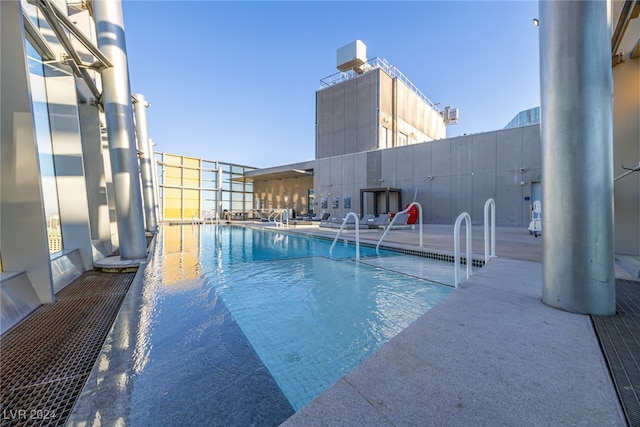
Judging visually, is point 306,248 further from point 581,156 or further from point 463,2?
point 463,2

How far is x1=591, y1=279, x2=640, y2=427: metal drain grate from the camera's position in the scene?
0.93 metres

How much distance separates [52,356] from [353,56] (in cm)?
2269

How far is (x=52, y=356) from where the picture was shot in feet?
5.43

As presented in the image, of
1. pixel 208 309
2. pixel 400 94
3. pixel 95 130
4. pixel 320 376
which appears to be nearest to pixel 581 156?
pixel 320 376

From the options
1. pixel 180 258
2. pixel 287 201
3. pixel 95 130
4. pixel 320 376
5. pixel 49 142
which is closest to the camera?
pixel 320 376

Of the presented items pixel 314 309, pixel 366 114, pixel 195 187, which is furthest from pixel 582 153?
pixel 195 187

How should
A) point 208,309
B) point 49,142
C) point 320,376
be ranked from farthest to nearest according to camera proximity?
point 49,142 < point 208,309 < point 320,376

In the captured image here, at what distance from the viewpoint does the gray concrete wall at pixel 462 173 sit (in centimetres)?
1083

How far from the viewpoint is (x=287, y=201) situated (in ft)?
74.6

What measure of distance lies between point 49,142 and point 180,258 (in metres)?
2.54

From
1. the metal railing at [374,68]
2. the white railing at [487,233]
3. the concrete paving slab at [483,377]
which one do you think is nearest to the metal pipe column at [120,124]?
the concrete paving slab at [483,377]

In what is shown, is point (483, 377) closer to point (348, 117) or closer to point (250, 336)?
point (250, 336)

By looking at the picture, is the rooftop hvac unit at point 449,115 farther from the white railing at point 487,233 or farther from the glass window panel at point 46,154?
the glass window panel at point 46,154

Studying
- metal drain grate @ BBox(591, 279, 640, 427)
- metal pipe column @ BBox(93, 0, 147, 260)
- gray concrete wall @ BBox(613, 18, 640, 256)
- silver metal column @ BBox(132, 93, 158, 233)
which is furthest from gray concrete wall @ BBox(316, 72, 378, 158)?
metal drain grate @ BBox(591, 279, 640, 427)
